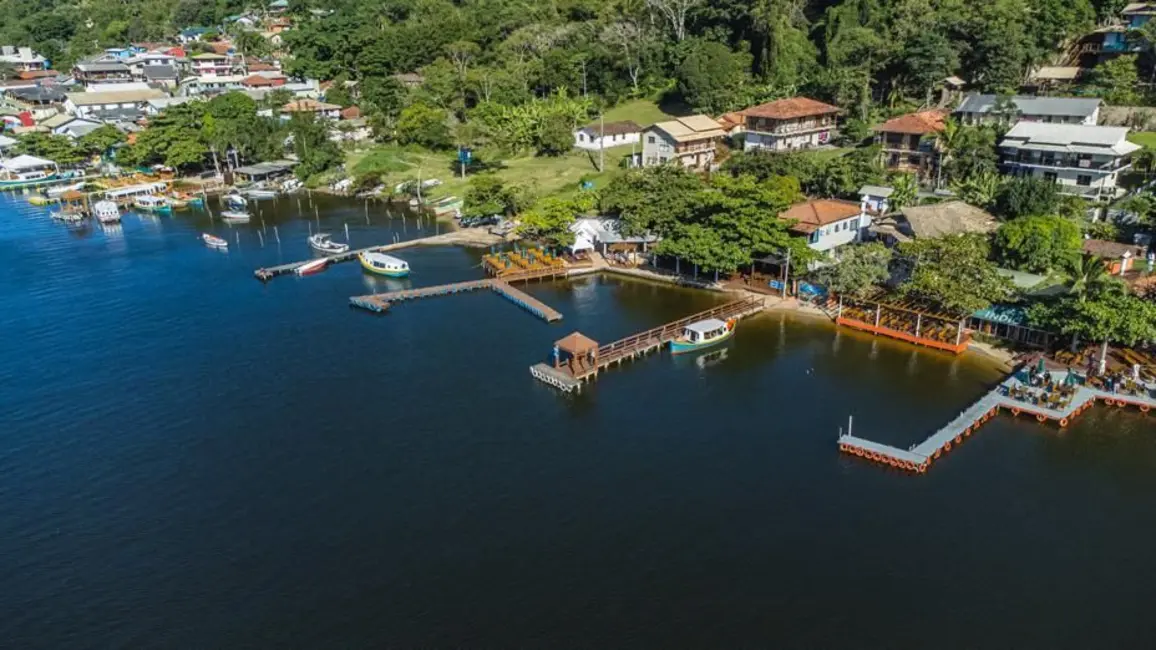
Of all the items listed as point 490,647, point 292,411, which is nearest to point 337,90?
Answer: point 292,411

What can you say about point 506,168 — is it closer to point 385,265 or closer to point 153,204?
point 385,265

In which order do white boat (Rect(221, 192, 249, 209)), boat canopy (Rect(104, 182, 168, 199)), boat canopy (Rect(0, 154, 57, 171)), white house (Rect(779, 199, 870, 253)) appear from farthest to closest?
boat canopy (Rect(0, 154, 57, 171))
boat canopy (Rect(104, 182, 168, 199))
white boat (Rect(221, 192, 249, 209))
white house (Rect(779, 199, 870, 253))

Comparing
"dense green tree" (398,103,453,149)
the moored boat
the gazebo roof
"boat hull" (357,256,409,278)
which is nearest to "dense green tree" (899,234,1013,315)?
the gazebo roof

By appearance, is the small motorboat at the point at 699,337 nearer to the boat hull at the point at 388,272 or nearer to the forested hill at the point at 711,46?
the boat hull at the point at 388,272

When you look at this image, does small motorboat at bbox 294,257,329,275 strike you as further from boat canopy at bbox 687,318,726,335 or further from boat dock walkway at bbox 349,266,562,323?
boat canopy at bbox 687,318,726,335

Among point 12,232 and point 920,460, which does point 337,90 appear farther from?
point 920,460
